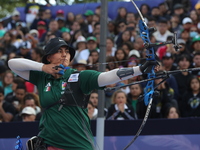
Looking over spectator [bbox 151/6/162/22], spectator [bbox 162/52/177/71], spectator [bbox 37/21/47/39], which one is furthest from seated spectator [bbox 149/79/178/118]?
spectator [bbox 37/21/47/39]

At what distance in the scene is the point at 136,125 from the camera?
272 inches

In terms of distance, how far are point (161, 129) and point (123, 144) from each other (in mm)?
566

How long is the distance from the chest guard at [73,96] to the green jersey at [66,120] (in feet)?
0.13

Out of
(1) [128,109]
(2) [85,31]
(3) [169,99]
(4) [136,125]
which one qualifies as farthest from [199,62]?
(2) [85,31]

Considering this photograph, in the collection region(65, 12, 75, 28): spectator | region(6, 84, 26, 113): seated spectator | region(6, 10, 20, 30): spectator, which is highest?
region(6, 10, 20, 30): spectator

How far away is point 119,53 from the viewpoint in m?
10.3

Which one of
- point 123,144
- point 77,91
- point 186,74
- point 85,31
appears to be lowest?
point 123,144

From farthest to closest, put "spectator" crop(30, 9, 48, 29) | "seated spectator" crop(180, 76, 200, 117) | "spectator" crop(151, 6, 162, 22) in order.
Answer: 1. "spectator" crop(30, 9, 48, 29)
2. "spectator" crop(151, 6, 162, 22)
3. "seated spectator" crop(180, 76, 200, 117)

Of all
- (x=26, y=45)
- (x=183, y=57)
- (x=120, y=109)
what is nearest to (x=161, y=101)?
(x=120, y=109)

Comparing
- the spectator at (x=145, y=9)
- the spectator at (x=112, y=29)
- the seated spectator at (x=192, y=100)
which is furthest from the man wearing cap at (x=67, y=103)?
the spectator at (x=145, y=9)

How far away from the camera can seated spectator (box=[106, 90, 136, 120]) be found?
8365 mm

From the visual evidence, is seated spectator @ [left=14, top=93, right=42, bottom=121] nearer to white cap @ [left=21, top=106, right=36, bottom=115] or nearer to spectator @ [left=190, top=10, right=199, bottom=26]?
white cap @ [left=21, top=106, right=36, bottom=115]

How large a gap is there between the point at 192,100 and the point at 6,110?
10.9 ft

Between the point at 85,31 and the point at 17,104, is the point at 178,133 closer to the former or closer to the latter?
the point at 17,104
